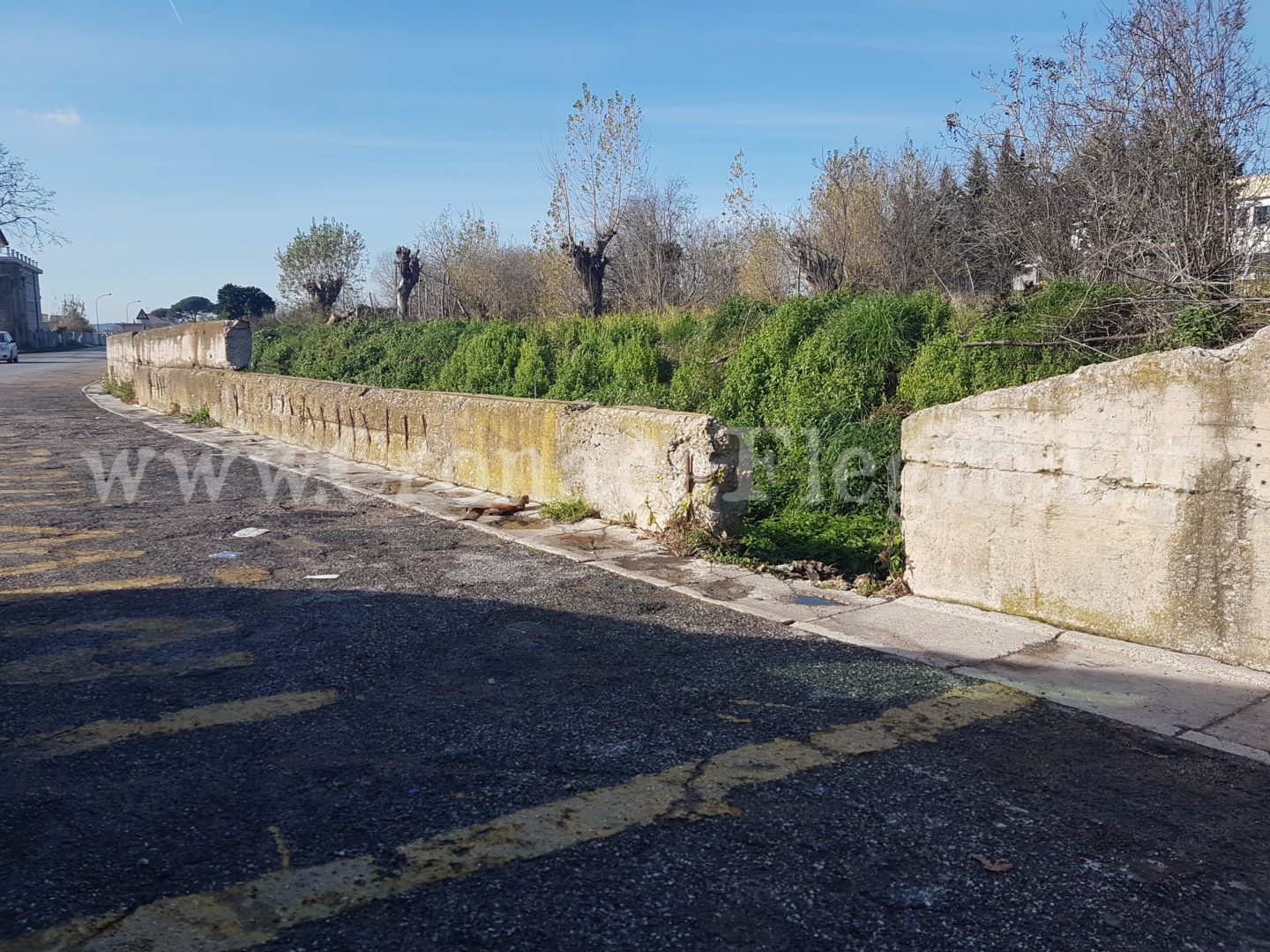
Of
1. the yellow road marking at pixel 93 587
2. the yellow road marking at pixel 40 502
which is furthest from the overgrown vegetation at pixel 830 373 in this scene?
the yellow road marking at pixel 40 502

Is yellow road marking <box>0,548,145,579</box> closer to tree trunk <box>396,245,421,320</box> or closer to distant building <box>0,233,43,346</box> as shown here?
tree trunk <box>396,245,421,320</box>

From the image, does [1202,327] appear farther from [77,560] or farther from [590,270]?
[590,270]

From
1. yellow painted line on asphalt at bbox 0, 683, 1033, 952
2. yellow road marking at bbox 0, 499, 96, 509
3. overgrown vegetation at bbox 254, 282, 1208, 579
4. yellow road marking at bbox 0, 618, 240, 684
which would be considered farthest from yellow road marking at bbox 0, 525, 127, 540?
yellow painted line on asphalt at bbox 0, 683, 1033, 952

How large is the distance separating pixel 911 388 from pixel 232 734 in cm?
674

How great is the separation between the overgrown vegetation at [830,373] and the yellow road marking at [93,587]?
12.4 ft

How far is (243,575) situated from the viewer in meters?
6.67

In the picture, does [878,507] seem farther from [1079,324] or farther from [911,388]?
[1079,324]

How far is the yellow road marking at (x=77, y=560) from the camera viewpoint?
264 inches

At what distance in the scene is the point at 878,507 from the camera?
8.23 meters

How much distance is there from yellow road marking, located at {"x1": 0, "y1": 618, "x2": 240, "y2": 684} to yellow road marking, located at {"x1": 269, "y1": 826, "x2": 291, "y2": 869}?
179 centimetres

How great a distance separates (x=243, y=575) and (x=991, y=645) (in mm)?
4745

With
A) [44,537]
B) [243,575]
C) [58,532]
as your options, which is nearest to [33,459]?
[58,532]

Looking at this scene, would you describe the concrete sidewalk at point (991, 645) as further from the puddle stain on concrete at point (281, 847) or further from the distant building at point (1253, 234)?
the distant building at point (1253, 234)

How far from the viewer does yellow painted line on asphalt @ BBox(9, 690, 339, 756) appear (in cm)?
380
